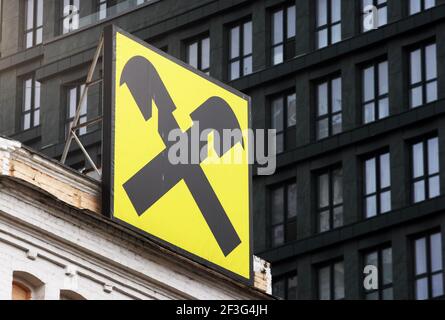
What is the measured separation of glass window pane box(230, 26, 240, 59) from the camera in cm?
9031

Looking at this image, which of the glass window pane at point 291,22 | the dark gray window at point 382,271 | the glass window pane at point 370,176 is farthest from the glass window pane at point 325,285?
the glass window pane at point 291,22

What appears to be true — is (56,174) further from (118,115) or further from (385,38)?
(385,38)

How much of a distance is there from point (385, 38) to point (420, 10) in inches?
68.0

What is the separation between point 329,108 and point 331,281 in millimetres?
6648

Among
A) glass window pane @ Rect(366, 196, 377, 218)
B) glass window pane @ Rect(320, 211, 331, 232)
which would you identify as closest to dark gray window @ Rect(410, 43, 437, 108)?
glass window pane @ Rect(366, 196, 377, 218)

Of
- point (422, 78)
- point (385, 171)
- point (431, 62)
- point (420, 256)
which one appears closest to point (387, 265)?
point (420, 256)

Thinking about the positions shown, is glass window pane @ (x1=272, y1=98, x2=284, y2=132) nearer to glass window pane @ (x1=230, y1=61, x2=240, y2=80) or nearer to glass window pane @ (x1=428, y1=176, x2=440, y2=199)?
glass window pane @ (x1=230, y1=61, x2=240, y2=80)

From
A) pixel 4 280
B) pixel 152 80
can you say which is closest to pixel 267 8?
pixel 152 80

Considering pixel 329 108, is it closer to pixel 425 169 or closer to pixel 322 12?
pixel 322 12

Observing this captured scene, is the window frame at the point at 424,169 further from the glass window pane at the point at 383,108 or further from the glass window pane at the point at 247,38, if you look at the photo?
the glass window pane at the point at 247,38

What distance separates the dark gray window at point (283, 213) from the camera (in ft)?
282

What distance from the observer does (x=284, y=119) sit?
A: 8794 cm

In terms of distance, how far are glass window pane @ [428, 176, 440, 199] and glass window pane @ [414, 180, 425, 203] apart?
0.26 m

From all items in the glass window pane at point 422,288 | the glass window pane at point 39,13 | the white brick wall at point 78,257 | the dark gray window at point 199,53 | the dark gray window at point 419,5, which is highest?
the glass window pane at point 39,13
